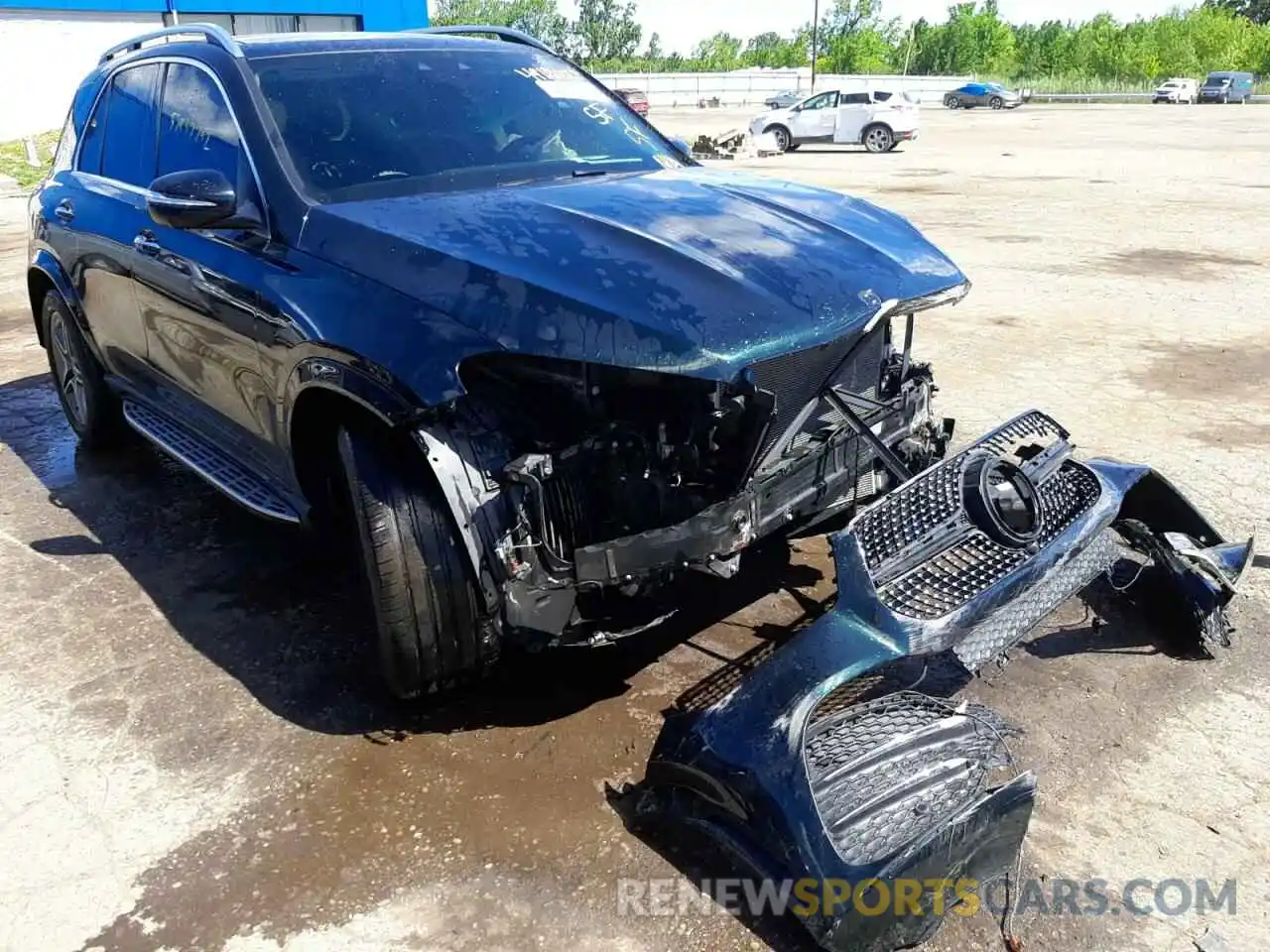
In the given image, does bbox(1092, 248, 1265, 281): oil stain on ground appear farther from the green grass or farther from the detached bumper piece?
the green grass

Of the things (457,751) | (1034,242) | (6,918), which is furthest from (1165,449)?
(1034,242)

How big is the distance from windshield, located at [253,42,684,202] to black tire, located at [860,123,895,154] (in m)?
23.4

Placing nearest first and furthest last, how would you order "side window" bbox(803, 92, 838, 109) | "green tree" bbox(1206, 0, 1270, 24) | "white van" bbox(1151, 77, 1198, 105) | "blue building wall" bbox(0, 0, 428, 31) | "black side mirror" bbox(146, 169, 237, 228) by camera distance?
"black side mirror" bbox(146, 169, 237, 228) < "side window" bbox(803, 92, 838, 109) < "blue building wall" bbox(0, 0, 428, 31) < "white van" bbox(1151, 77, 1198, 105) < "green tree" bbox(1206, 0, 1270, 24)

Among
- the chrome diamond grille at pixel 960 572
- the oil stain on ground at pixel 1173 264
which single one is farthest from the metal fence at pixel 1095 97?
the chrome diamond grille at pixel 960 572

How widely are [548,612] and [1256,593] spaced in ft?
8.71

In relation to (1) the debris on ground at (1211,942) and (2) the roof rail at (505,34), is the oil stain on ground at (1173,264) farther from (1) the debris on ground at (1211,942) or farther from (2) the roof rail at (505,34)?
(1) the debris on ground at (1211,942)

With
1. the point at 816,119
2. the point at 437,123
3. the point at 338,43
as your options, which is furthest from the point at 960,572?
the point at 816,119

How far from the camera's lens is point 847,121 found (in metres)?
26.2

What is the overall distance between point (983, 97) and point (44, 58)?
134ft

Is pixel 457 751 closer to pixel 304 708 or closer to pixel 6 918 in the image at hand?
pixel 304 708

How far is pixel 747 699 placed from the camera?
2.44 m

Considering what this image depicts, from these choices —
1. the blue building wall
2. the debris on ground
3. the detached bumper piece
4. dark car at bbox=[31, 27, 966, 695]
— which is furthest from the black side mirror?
the blue building wall

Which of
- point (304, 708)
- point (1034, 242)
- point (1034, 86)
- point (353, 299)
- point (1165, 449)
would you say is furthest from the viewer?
point (1034, 86)

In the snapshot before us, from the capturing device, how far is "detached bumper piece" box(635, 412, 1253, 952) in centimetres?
217
